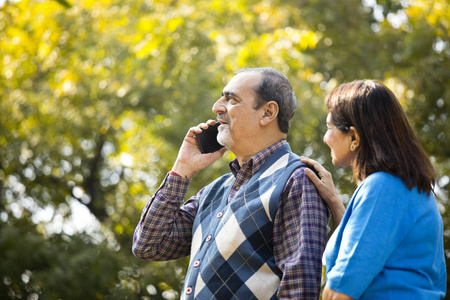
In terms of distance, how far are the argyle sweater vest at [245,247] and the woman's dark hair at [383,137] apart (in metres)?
0.36

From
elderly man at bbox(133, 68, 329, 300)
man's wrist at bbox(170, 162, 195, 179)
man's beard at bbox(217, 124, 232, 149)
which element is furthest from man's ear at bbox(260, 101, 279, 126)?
man's wrist at bbox(170, 162, 195, 179)

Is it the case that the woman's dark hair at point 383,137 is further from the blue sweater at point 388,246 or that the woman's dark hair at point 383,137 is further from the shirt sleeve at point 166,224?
the shirt sleeve at point 166,224

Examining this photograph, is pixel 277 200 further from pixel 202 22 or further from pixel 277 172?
pixel 202 22

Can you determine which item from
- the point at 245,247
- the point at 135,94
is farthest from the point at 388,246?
the point at 135,94

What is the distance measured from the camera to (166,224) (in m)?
2.47

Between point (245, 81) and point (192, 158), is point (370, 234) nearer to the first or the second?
point (245, 81)

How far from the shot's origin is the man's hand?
8.33 feet

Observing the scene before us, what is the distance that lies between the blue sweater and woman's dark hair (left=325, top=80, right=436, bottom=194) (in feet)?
0.13

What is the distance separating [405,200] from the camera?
168 cm

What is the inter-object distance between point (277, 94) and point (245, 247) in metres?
0.65

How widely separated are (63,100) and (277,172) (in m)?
5.49

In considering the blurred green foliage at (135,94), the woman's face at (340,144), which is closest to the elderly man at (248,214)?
the woman's face at (340,144)

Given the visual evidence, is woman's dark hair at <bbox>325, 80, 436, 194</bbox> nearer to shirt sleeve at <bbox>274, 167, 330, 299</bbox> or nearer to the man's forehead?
shirt sleeve at <bbox>274, 167, 330, 299</bbox>

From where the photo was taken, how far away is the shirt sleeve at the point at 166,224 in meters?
2.46
